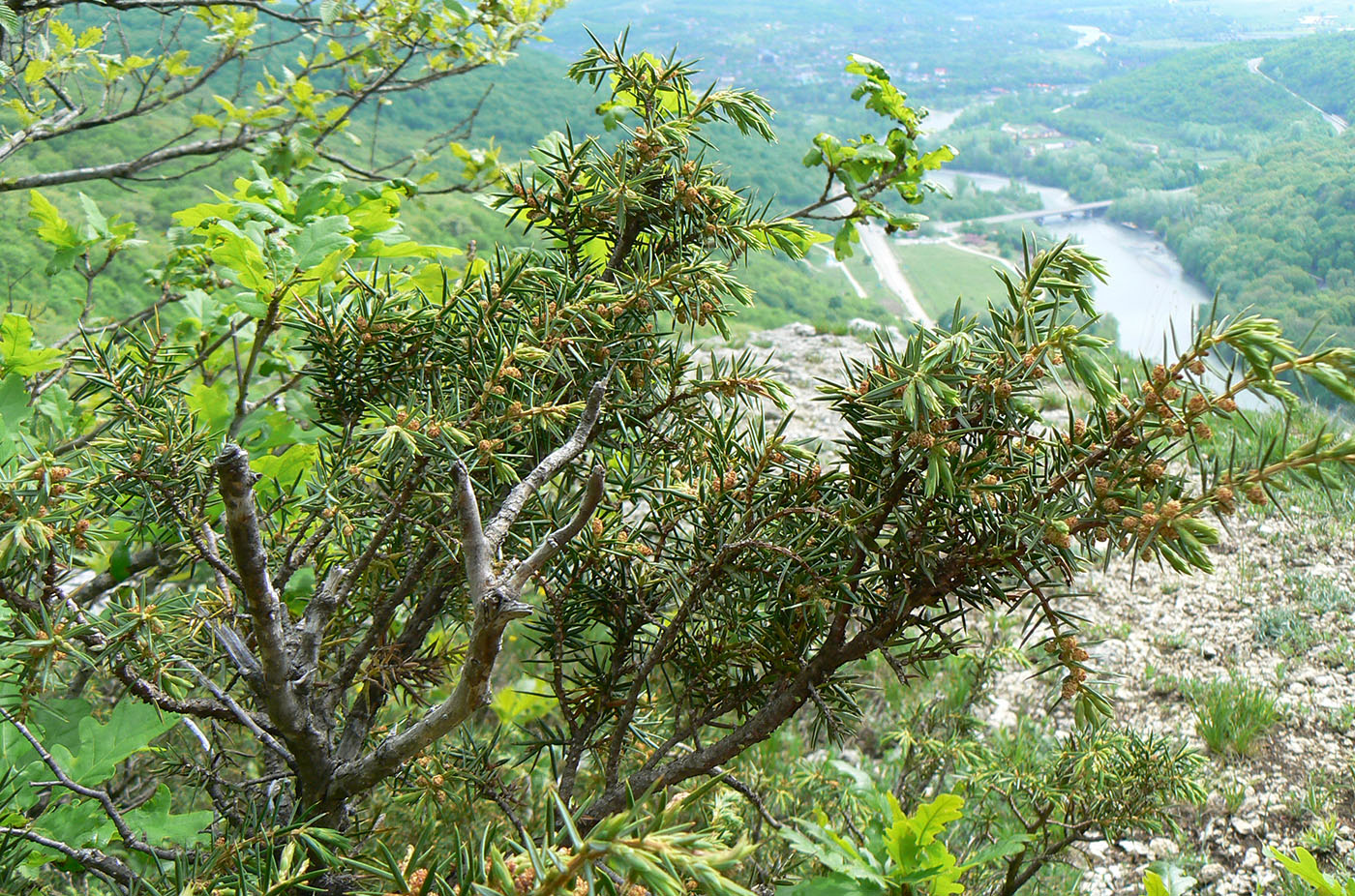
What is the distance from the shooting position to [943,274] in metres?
10.3

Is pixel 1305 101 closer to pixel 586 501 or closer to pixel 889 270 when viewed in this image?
pixel 889 270

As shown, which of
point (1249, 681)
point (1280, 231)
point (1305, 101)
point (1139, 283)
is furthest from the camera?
point (1305, 101)

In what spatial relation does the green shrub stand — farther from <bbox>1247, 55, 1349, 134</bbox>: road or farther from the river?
<bbox>1247, 55, 1349, 134</bbox>: road

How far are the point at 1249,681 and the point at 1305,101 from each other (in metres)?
9.43

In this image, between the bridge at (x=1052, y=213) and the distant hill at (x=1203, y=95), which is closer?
the distant hill at (x=1203, y=95)

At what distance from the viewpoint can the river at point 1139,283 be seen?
16.4 feet

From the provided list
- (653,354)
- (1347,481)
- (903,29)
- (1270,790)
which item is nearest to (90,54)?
(653,354)

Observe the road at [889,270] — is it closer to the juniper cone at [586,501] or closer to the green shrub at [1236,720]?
the green shrub at [1236,720]

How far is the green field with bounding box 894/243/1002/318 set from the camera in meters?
9.74

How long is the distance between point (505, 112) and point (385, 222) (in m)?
21.7

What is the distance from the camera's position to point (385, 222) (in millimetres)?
1354

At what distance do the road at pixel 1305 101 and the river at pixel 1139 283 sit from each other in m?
2.07

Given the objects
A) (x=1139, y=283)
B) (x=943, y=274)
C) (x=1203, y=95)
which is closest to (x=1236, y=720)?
(x=1139, y=283)

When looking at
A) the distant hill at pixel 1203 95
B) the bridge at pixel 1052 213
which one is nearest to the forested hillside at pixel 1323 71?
the distant hill at pixel 1203 95
